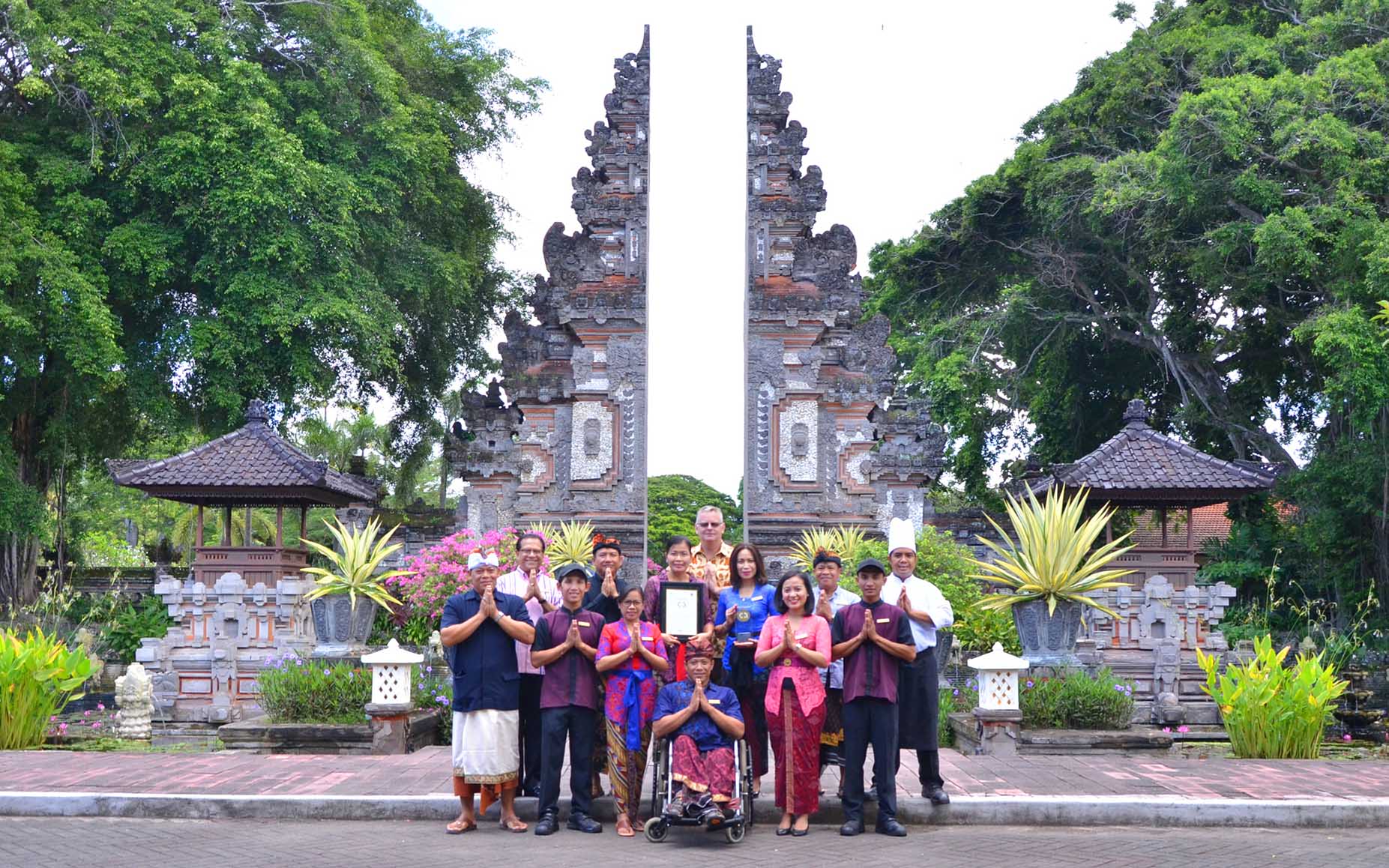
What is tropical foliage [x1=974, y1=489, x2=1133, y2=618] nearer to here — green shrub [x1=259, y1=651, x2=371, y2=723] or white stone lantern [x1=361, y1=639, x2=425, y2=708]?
white stone lantern [x1=361, y1=639, x2=425, y2=708]

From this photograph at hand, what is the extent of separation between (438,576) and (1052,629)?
24.7 feet

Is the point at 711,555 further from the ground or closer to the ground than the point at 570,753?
further from the ground

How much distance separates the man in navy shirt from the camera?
7.63 meters

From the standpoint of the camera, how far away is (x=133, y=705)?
13.7 metres

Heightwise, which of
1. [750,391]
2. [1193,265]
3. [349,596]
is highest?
[1193,265]

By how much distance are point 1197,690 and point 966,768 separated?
22.2 feet

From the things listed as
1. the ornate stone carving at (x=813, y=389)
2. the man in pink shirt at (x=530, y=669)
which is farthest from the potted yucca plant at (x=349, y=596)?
the ornate stone carving at (x=813, y=389)

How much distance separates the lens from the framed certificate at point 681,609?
7.75 metres

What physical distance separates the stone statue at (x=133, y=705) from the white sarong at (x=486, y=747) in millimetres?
7605

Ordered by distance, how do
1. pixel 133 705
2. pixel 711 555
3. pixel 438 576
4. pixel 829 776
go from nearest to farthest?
pixel 711 555 < pixel 829 776 < pixel 133 705 < pixel 438 576

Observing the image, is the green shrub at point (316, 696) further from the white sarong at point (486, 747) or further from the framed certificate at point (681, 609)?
the framed certificate at point (681, 609)

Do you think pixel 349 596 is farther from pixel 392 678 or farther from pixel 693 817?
pixel 693 817

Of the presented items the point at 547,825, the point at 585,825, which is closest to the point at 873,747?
the point at 585,825

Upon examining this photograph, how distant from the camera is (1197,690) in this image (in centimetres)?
1512
